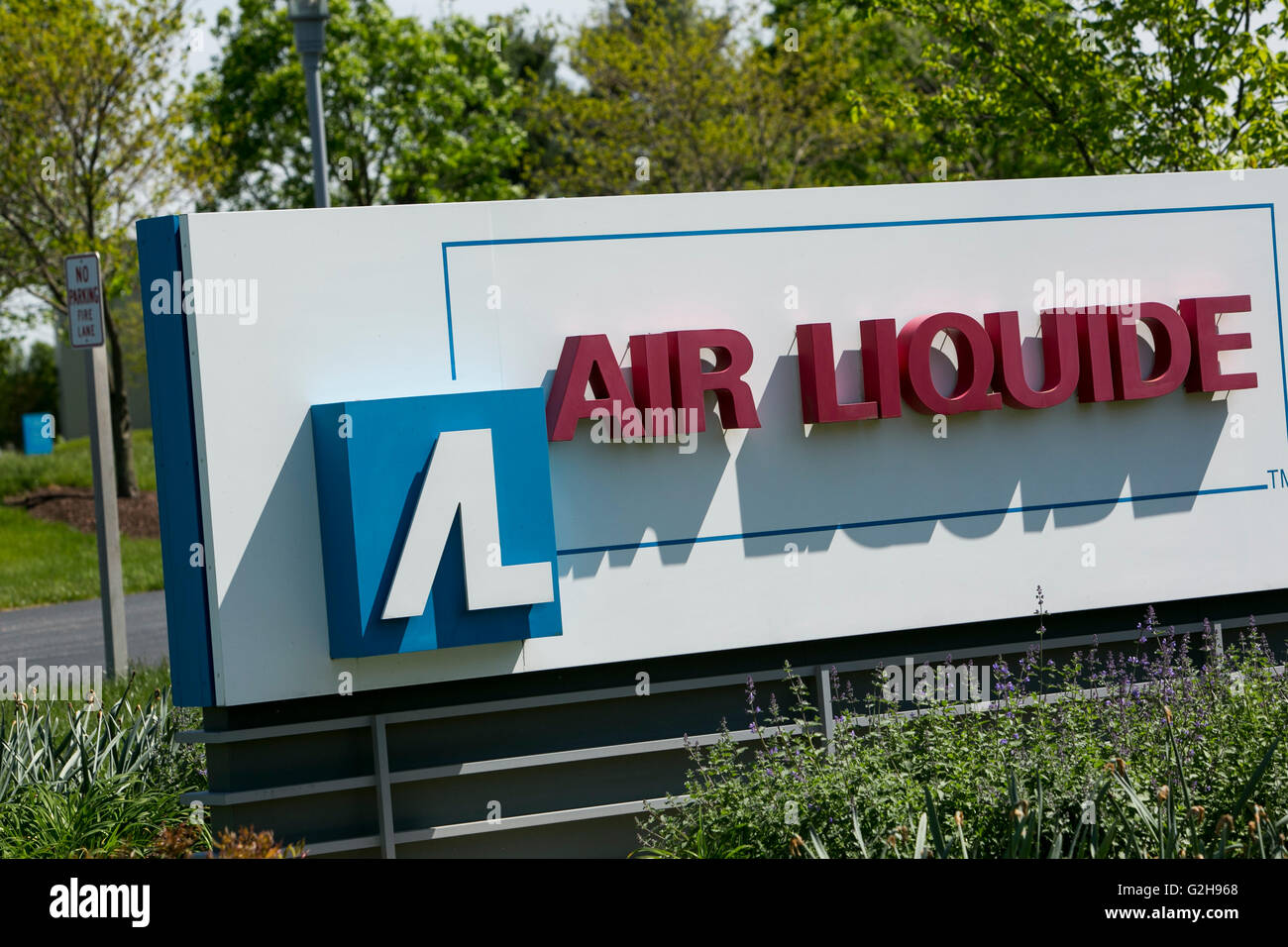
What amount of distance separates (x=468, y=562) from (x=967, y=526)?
266cm

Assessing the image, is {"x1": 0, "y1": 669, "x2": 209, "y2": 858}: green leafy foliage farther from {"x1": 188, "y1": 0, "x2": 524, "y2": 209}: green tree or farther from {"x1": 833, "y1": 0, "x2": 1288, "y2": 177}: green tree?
{"x1": 188, "y1": 0, "x2": 524, "y2": 209}: green tree

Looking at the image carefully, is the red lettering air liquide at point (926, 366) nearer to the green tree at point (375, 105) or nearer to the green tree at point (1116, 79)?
the green tree at point (1116, 79)

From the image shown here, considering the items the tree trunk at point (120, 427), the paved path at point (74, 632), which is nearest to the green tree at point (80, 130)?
the tree trunk at point (120, 427)

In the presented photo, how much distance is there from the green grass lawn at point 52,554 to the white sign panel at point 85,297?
802 cm

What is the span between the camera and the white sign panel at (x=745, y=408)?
568cm

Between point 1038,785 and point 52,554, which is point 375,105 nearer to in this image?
point 52,554

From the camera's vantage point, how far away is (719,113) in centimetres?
2400

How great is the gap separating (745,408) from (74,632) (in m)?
9.84

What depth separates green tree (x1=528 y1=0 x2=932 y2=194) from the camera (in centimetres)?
2320

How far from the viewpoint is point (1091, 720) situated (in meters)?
5.45

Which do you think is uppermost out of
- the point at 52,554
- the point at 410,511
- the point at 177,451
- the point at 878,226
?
the point at 878,226

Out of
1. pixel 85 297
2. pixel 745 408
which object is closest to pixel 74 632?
pixel 85 297

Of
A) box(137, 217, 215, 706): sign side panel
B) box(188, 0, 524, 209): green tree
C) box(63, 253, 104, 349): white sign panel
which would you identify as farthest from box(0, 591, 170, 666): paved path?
box(188, 0, 524, 209): green tree

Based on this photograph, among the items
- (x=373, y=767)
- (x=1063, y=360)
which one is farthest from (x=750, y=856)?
(x=1063, y=360)
